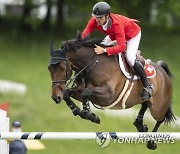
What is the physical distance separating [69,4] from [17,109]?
10.4 metres

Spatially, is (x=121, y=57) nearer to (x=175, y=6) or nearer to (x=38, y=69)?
(x=38, y=69)

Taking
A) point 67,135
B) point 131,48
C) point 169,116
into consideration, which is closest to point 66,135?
point 67,135

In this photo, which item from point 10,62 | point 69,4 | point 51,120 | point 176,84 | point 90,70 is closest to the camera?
point 90,70

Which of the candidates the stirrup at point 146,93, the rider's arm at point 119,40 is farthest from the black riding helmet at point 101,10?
the stirrup at point 146,93

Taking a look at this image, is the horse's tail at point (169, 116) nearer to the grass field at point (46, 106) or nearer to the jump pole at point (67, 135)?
the jump pole at point (67, 135)

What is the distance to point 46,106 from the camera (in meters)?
20.8

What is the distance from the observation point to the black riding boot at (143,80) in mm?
9078

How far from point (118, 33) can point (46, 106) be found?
40.4 feet

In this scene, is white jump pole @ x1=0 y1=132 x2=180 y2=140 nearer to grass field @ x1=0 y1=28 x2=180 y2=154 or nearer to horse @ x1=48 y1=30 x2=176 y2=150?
horse @ x1=48 y1=30 x2=176 y2=150

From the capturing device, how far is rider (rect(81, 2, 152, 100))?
857cm

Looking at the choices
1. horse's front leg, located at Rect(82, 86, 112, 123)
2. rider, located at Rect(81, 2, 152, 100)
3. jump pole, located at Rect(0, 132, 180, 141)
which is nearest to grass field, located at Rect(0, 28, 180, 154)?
rider, located at Rect(81, 2, 152, 100)

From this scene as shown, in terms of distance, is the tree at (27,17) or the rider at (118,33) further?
the tree at (27,17)

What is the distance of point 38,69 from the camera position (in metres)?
24.7

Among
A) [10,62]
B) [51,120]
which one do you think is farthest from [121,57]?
[10,62]
